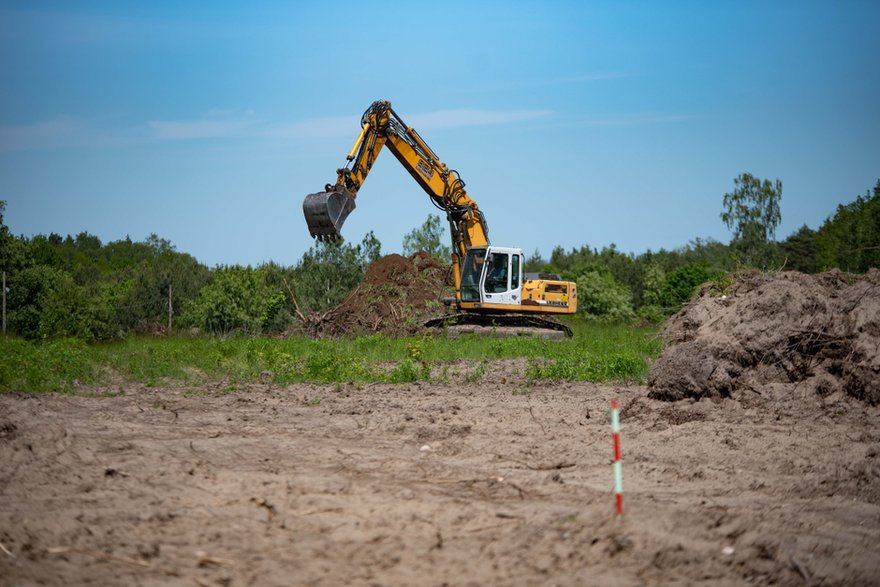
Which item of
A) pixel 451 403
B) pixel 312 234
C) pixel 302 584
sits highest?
pixel 312 234

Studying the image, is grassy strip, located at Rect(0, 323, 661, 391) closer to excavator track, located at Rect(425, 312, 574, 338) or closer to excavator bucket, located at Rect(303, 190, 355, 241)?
excavator bucket, located at Rect(303, 190, 355, 241)

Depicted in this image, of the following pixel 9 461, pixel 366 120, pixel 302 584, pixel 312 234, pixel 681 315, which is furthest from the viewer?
pixel 366 120

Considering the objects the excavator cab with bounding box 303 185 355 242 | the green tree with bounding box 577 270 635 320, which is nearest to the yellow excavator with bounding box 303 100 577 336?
the excavator cab with bounding box 303 185 355 242

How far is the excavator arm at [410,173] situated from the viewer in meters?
24.0

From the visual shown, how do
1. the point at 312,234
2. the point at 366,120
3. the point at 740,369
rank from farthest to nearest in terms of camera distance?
1. the point at 366,120
2. the point at 312,234
3. the point at 740,369

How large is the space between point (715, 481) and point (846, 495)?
1.18 meters

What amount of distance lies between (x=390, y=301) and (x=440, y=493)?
23710mm

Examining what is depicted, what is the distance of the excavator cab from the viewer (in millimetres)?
23641

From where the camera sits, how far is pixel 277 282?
40.7 m

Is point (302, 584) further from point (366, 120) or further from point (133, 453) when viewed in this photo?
point (366, 120)

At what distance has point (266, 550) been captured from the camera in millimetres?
6625

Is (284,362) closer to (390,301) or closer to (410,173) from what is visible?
(410,173)

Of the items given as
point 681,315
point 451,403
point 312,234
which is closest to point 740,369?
point 681,315

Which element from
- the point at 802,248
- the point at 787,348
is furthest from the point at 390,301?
the point at 802,248
